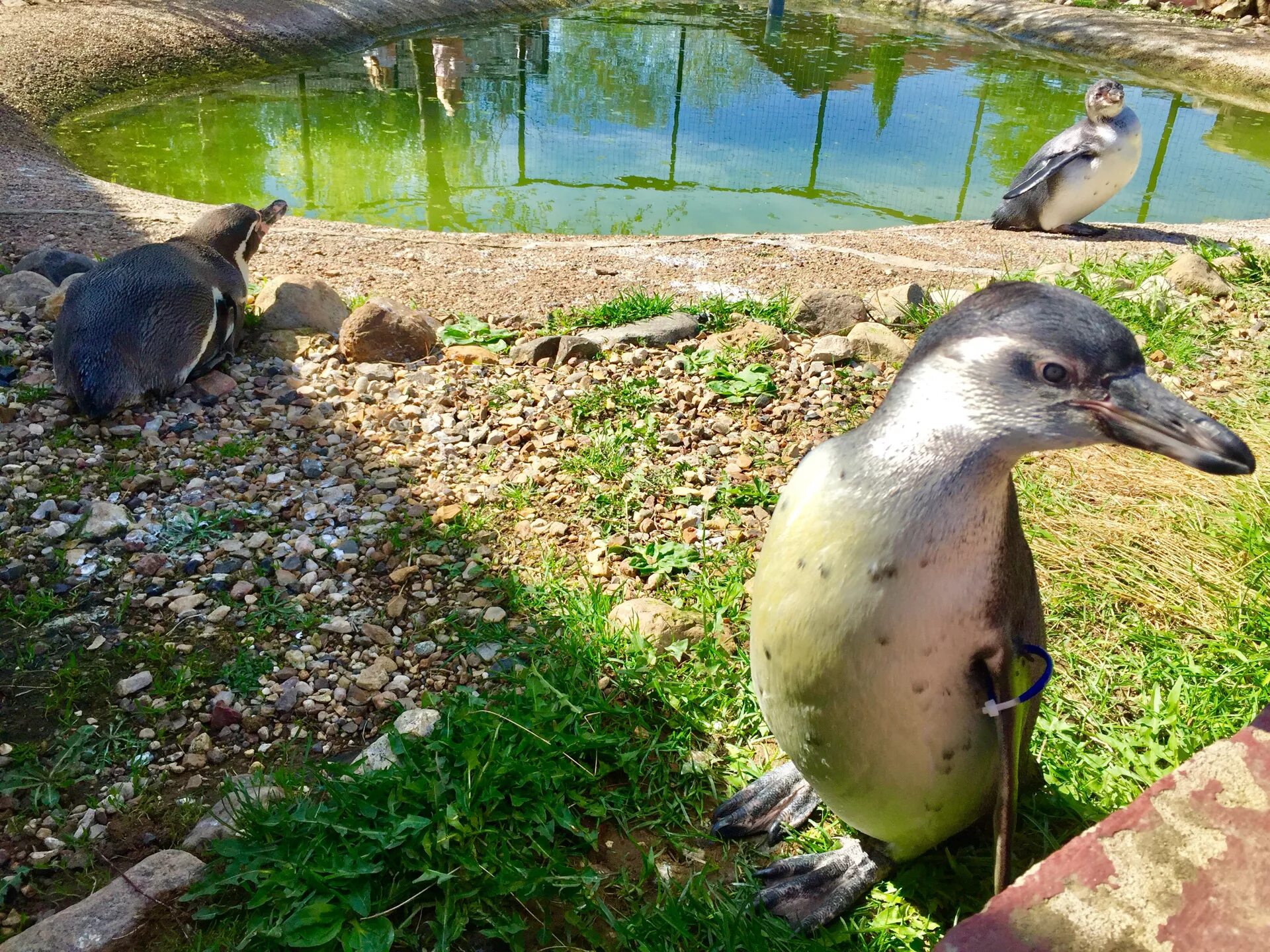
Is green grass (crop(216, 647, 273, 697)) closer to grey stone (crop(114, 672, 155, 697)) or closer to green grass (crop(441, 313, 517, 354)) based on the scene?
grey stone (crop(114, 672, 155, 697))

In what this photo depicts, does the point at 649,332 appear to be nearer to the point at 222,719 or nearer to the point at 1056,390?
the point at 222,719

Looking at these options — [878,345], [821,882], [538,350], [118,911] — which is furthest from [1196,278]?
[118,911]

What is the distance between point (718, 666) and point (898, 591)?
1002 mm

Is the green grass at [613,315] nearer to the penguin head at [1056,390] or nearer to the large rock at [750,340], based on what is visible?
the large rock at [750,340]

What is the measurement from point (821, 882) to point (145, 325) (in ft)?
10.6

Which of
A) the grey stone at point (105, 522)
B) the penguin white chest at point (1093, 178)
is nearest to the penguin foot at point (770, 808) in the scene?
the grey stone at point (105, 522)

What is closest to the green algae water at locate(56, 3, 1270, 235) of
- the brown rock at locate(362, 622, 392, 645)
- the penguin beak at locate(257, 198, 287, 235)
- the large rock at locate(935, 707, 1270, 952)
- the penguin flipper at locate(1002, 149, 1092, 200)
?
the penguin flipper at locate(1002, 149, 1092, 200)

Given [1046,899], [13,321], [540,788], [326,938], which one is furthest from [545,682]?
[13,321]

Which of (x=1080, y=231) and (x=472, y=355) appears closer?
(x=472, y=355)

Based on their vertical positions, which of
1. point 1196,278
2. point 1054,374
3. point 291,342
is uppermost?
point 1054,374

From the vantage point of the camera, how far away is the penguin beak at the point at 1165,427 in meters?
1.25

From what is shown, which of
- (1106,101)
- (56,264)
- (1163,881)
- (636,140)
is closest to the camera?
(1163,881)

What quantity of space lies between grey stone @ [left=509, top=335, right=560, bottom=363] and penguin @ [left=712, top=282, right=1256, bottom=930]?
2.30 m

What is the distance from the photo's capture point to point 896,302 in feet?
14.0
